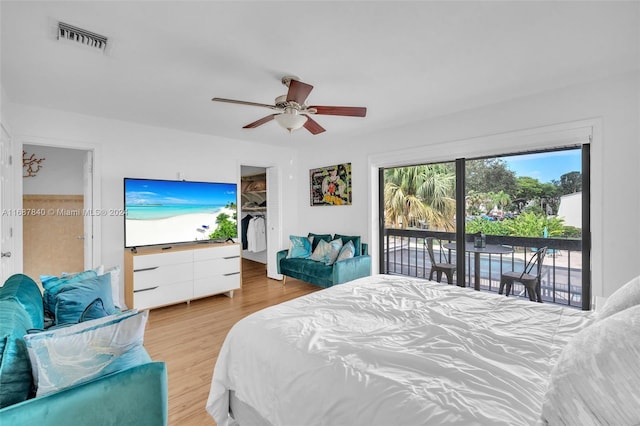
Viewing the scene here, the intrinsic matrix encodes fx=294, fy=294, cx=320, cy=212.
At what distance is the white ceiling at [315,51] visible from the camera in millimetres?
1681

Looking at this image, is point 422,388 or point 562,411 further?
point 422,388

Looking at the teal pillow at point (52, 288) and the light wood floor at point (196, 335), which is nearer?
the light wood floor at point (196, 335)

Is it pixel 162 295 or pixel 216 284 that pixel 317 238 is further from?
pixel 162 295

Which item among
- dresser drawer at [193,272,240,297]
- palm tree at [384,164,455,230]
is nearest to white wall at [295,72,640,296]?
palm tree at [384,164,455,230]

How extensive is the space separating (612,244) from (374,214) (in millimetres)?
2558

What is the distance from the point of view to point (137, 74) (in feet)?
7.89

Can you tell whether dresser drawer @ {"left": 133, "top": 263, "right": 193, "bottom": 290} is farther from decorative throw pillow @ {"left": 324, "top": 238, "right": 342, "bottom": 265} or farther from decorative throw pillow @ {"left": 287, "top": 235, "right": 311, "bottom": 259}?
decorative throw pillow @ {"left": 324, "top": 238, "right": 342, "bottom": 265}

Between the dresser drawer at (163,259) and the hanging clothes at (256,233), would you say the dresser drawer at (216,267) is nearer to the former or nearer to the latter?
the dresser drawer at (163,259)

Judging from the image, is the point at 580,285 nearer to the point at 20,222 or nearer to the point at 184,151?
the point at 184,151

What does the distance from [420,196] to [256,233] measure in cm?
340

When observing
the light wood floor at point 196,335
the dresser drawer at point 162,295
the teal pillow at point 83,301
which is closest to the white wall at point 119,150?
the dresser drawer at point 162,295

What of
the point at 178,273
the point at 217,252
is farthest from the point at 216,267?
the point at 178,273

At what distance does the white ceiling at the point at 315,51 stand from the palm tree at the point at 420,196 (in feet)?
3.25

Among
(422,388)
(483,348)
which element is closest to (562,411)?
(422,388)
